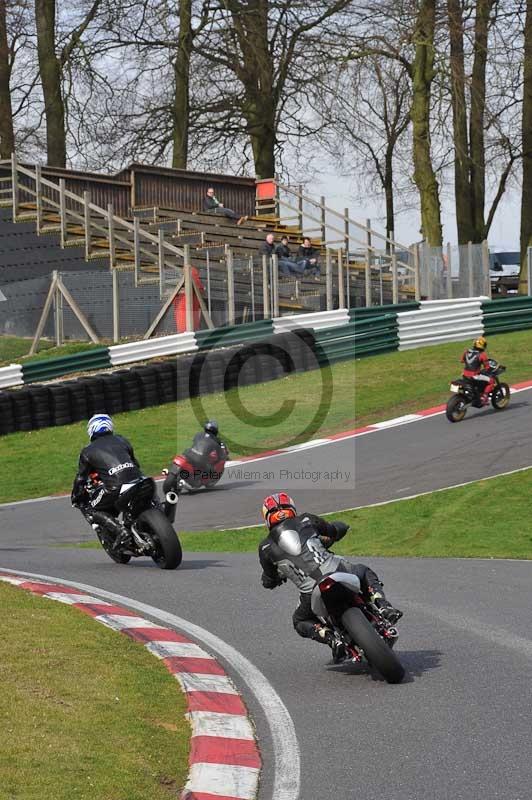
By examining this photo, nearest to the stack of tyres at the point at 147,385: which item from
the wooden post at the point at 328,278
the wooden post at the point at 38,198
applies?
the wooden post at the point at 328,278

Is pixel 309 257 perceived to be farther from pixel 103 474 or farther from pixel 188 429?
pixel 103 474

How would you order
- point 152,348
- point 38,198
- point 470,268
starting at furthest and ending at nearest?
point 470,268
point 38,198
point 152,348

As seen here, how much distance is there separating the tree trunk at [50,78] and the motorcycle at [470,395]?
70.0 feet

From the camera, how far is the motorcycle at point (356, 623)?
22.9ft

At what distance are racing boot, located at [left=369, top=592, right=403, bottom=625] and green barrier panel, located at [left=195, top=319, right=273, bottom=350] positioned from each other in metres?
16.9

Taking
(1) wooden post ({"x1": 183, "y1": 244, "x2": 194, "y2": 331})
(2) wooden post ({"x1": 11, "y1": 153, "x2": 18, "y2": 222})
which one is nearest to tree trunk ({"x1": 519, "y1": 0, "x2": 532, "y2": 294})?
(2) wooden post ({"x1": 11, "y1": 153, "x2": 18, "y2": 222})

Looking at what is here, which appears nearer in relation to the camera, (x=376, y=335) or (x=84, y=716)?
(x=84, y=716)

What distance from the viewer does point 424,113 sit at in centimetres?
3675

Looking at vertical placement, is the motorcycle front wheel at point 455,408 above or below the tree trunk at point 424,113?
below

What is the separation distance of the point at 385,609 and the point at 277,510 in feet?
3.12

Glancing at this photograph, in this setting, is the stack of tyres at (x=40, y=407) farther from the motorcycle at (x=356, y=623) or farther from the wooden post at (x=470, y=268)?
the wooden post at (x=470, y=268)

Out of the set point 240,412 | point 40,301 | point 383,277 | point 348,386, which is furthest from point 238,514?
point 383,277

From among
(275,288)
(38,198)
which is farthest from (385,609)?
(38,198)

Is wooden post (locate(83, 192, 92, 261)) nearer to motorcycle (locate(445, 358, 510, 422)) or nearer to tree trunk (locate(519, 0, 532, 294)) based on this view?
motorcycle (locate(445, 358, 510, 422))
